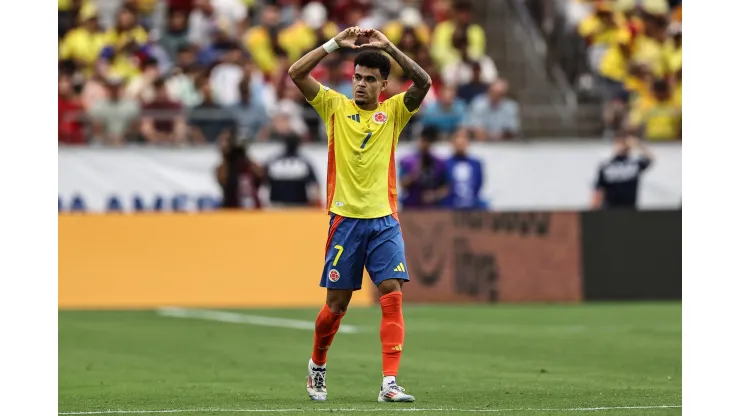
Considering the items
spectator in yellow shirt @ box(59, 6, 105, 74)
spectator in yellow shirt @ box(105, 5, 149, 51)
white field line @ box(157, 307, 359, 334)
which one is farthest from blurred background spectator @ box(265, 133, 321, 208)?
spectator in yellow shirt @ box(105, 5, 149, 51)

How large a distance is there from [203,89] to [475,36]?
541 centimetres

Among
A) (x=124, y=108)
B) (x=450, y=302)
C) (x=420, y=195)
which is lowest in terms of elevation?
(x=450, y=302)

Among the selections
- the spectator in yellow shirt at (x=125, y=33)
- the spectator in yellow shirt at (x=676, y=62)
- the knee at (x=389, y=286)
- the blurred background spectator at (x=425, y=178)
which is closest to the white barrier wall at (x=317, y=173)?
the spectator in yellow shirt at (x=676, y=62)

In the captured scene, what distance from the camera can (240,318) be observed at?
60.2 ft

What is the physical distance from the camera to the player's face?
9180mm

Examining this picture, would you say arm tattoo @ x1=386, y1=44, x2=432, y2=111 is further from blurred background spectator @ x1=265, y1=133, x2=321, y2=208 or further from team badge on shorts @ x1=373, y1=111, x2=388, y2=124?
blurred background spectator @ x1=265, y1=133, x2=321, y2=208

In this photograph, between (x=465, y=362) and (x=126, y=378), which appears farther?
(x=465, y=362)

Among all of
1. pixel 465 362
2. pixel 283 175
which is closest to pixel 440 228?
pixel 283 175

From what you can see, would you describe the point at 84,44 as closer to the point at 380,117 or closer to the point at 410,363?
the point at 410,363

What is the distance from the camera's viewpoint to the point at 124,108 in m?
22.8

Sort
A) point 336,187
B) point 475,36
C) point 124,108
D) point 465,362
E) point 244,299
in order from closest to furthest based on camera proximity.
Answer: point 336,187
point 465,362
point 244,299
point 124,108
point 475,36

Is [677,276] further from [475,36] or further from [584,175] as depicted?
[475,36]

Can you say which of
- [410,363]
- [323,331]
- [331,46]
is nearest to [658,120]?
[410,363]

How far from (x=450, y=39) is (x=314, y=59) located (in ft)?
54.3
